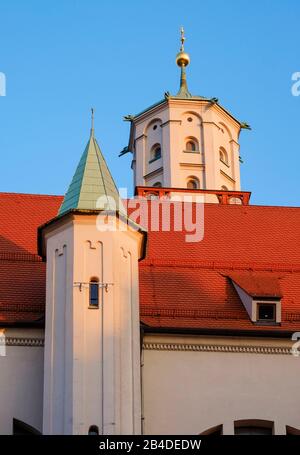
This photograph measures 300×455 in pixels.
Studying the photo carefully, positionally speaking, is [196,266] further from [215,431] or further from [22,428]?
[22,428]

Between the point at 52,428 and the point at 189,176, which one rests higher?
the point at 189,176

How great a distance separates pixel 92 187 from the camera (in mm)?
24641

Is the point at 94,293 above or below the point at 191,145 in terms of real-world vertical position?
below

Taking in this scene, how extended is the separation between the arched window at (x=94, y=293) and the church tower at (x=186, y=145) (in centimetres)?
1634

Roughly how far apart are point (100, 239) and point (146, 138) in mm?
18135

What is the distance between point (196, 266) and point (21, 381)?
5.74 meters

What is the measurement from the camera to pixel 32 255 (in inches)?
1050

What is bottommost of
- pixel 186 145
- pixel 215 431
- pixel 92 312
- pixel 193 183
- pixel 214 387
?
pixel 215 431

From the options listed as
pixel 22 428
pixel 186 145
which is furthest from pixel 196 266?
pixel 186 145

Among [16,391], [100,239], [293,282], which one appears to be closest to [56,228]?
[100,239]

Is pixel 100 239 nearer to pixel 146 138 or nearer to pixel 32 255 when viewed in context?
pixel 32 255

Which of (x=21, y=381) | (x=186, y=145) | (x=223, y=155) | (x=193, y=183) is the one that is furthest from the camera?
(x=223, y=155)

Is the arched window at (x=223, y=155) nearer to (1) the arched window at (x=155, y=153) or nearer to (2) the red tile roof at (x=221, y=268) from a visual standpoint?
(1) the arched window at (x=155, y=153)

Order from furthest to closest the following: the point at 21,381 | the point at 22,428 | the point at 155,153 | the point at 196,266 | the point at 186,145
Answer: the point at 155,153
the point at 186,145
the point at 196,266
the point at 21,381
the point at 22,428
